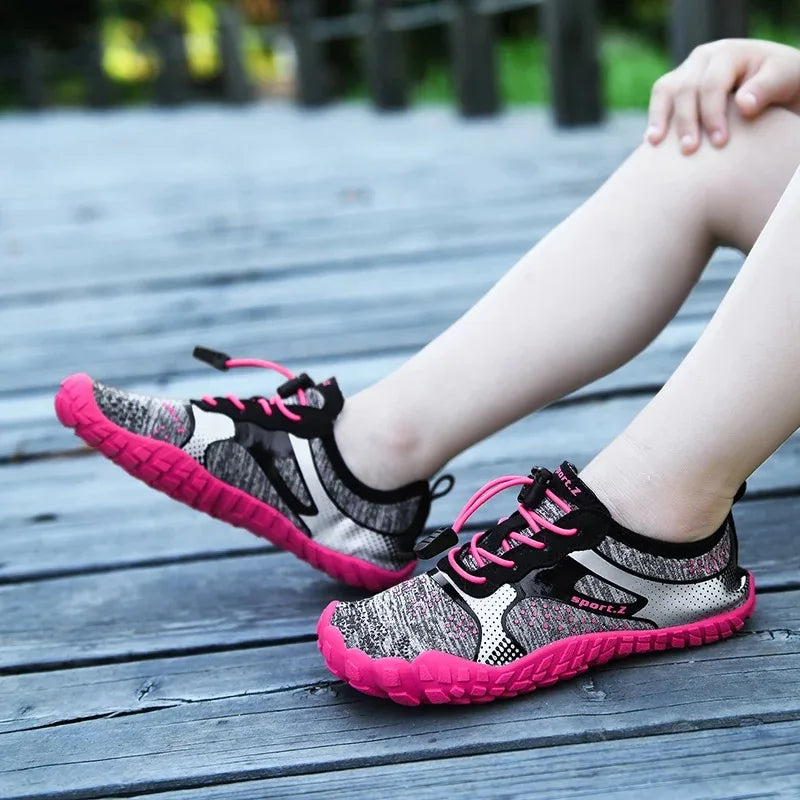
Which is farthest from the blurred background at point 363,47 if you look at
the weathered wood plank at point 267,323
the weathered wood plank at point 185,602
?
the weathered wood plank at point 185,602

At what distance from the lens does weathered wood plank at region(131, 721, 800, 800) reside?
26.3 inches

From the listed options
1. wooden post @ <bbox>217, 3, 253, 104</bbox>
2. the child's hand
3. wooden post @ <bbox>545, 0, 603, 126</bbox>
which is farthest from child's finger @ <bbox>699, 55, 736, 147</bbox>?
wooden post @ <bbox>217, 3, 253, 104</bbox>

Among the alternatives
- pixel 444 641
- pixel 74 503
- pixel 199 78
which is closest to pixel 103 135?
pixel 74 503

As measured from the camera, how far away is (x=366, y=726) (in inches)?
30.1

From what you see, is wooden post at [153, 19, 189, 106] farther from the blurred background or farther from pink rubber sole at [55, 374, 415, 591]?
pink rubber sole at [55, 374, 415, 591]

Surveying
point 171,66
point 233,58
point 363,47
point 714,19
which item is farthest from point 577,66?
point 363,47

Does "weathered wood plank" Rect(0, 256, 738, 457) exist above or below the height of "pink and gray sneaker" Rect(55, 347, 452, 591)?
below

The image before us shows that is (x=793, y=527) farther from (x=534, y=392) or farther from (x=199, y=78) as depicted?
(x=199, y=78)

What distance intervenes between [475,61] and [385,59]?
1507 millimetres

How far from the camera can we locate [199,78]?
16.0m

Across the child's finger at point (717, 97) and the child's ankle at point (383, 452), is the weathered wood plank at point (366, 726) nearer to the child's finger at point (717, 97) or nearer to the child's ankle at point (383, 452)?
the child's ankle at point (383, 452)

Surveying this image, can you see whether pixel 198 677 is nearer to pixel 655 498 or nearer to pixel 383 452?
pixel 383 452

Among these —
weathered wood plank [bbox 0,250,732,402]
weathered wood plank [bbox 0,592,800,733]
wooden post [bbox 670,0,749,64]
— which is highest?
weathered wood plank [bbox 0,592,800,733]

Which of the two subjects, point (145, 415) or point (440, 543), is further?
point (145, 415)
